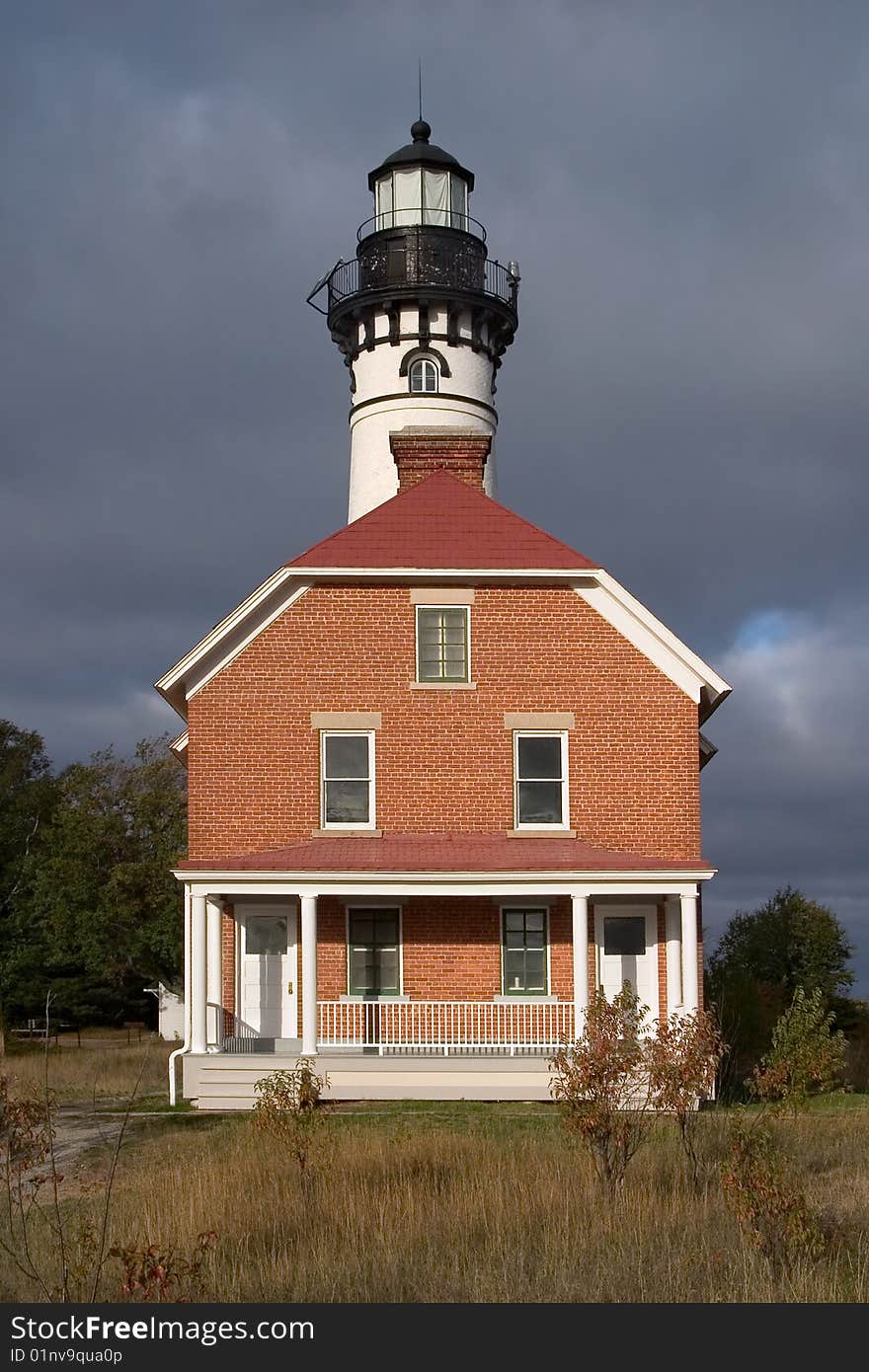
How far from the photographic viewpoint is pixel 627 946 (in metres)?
22.4

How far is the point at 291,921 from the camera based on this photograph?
882 inches

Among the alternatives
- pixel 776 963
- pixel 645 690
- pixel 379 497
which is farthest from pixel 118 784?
A: pixel 645 690

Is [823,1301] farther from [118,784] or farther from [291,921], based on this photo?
[118,784]

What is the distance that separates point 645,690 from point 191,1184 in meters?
11.8

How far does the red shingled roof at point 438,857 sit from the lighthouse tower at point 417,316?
13908mm

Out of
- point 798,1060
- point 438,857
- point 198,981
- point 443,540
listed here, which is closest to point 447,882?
point 438,857

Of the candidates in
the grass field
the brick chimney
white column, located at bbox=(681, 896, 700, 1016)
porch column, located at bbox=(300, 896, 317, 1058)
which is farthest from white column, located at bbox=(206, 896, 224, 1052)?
the brick chimney

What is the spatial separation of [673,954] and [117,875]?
2080 cm

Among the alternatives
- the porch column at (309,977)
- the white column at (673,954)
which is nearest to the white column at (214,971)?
the porch column at (309,977)

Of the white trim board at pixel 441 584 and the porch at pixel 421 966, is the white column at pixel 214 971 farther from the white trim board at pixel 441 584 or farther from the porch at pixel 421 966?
the white trim board at pixel 441 584

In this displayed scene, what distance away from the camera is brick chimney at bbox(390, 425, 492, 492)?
1003 inches

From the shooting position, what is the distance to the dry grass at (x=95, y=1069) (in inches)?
873

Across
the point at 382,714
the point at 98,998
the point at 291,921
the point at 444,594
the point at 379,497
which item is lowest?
the point at 98,998

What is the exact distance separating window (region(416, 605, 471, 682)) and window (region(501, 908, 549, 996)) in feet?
12.3
